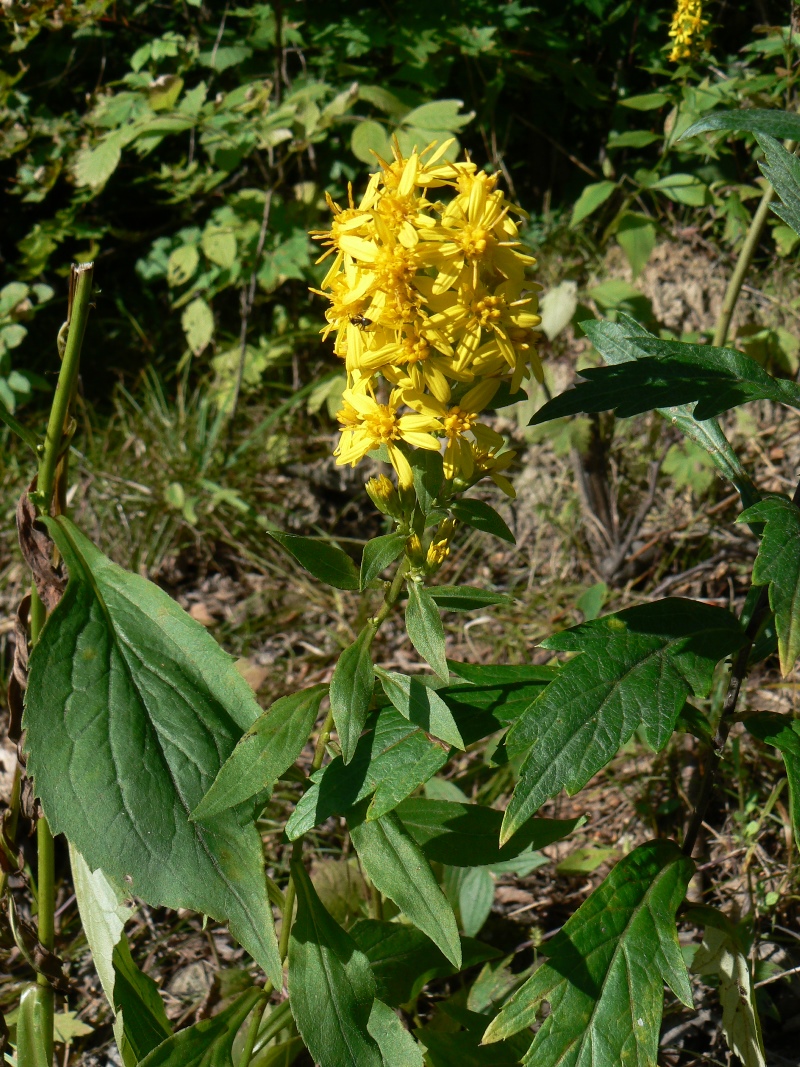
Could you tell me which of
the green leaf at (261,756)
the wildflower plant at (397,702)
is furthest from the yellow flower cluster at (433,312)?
the green leaf at (261,756)

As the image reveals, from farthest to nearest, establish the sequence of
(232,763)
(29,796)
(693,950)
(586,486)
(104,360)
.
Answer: (104,360)
(586,486)
(693,950)
(29,796)
(232,763)

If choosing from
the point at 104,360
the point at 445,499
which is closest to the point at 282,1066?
the point at 445,499

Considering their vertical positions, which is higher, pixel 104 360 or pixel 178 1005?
pixel 104 360

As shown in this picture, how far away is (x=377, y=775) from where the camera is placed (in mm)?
1312

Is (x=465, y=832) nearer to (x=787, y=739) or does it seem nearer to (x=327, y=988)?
(x=327, y=988)

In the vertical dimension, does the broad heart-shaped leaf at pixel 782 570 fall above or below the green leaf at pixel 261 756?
above

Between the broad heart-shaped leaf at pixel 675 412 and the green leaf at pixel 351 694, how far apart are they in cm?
61

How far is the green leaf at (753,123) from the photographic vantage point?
1.34m

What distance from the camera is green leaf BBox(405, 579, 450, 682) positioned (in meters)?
1.17

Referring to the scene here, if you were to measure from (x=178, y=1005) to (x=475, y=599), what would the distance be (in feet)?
4.69

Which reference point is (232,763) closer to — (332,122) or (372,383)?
(372,383)

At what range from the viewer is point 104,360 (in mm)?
4250

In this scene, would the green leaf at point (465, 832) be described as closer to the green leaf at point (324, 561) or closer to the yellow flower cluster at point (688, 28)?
the green leaf at point (324, 561)

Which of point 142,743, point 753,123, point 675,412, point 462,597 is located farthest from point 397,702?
point 753,123
